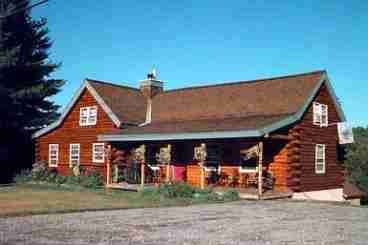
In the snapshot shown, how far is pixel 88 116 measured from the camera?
32.9 m

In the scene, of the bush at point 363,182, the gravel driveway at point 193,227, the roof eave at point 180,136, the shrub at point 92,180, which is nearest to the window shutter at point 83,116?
the roof eave at point 180,136

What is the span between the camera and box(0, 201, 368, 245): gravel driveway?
428 inches

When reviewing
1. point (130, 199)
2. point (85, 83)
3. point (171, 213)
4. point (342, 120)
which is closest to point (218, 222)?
point (171, 213)

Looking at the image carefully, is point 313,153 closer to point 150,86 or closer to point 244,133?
point 244,133

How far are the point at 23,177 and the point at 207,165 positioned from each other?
12617mm

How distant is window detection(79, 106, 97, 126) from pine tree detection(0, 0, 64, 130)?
668 centimetres

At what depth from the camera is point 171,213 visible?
53.3 ft

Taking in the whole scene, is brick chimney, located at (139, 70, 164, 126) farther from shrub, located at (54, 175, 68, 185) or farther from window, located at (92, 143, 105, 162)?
shrub, located at (54, 175, 68, 185)

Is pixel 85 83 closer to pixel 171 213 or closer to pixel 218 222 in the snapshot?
pixel 171 213

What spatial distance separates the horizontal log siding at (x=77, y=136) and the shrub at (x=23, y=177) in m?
1.99

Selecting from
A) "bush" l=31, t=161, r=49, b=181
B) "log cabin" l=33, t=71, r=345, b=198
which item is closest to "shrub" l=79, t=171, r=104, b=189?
"log cabin" l=33, t=71, r=345, b=198

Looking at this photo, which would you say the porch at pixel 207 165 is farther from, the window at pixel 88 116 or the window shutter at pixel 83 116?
the window shutter at pixel 83 116

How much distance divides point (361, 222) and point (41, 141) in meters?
A: 25.6

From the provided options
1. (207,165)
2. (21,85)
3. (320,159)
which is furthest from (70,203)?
(21,85)
